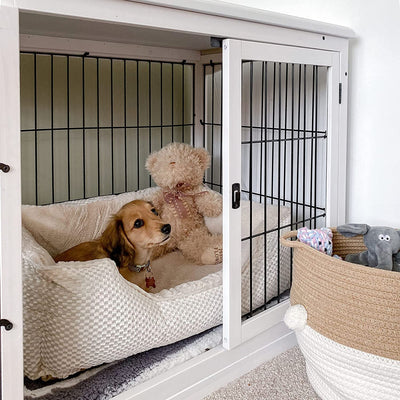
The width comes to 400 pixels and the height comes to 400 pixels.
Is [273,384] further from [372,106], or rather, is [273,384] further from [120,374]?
[372,106]

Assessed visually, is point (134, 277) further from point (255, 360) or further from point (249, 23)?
point (249, 23)

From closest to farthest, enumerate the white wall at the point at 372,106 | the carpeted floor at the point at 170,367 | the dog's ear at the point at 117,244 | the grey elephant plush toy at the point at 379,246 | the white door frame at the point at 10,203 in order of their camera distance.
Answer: the white door frame at the point at 10,203, the carpeted floor at the point at 170,367, the grey elephant plush toy at the point at 379,246, the dog's ear at the point at 117,244, the white wall at the point at 372,106

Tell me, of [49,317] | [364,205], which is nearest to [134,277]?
[49,317]

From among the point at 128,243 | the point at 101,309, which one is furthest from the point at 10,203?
the point at 128,243

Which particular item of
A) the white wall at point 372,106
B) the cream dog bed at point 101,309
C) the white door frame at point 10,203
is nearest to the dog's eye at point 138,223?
the cream dog bed at point 101,309

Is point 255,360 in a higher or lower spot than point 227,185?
lower

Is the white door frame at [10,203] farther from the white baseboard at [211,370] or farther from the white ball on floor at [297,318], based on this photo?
the white ball on floor at [297,318]

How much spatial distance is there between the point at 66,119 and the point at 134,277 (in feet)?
2.63

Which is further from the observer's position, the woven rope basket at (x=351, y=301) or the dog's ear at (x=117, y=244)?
the dog's ear at (x=117, y=244)

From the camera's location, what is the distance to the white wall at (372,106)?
5.73 ft

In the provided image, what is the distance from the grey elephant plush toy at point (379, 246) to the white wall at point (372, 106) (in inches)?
15.4

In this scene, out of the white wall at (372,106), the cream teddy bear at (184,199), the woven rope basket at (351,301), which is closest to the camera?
the woven rope basket at (351,301)

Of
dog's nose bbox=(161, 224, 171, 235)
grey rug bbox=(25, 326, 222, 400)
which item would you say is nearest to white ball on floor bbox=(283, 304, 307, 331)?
grey rug bbox=(25, 326, 222, 400)

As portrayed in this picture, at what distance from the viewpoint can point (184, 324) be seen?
56.7 inches
